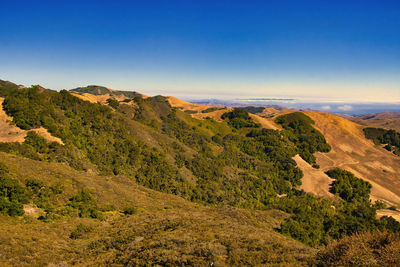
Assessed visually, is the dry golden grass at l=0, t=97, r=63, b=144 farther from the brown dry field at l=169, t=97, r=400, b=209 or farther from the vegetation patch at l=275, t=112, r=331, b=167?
the vegetation patch at l=275, t=112, r=331, b=167

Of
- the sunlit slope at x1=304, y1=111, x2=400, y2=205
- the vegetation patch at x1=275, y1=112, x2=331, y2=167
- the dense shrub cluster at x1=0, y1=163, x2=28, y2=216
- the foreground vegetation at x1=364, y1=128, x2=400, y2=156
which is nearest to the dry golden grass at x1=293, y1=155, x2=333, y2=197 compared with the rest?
the vegetation patch at x1=275, y1=112, x2=331, y2=167

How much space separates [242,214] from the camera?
31.5m

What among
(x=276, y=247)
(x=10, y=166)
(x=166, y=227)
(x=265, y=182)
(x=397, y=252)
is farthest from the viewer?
(x=265, y=182)

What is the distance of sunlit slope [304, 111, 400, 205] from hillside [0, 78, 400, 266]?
525 millimetres

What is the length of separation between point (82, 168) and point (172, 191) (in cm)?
1889

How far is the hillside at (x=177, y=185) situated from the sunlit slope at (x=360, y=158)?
1.72 feet

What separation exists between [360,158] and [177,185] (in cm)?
8917

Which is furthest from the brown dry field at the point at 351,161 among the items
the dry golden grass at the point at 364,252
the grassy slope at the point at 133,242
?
→ the dry golden grass at the point at 364,252

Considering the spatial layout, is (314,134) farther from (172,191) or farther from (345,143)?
(172,191)

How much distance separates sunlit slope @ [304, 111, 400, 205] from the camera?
72.3m

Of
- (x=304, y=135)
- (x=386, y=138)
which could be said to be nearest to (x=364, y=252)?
(x=304, y=135)

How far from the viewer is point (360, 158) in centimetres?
9338

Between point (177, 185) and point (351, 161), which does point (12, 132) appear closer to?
point (177, 185)

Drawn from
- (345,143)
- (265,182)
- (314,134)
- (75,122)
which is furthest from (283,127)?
(75,122)
